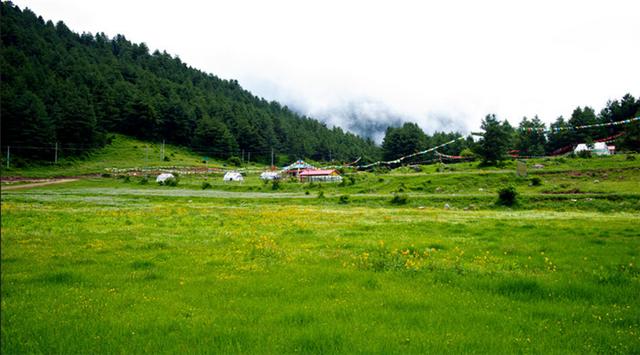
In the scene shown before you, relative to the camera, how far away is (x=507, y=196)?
4972 centimetres

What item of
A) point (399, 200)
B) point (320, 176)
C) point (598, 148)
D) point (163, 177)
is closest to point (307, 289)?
point (399, 200)

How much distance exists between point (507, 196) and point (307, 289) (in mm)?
45173

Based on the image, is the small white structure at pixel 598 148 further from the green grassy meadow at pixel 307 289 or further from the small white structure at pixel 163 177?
the green grassy meadow at pixel 307 289

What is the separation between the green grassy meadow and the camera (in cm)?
798

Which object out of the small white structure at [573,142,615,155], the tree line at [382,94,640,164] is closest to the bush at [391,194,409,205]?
the tree line at [382,94,640,164]

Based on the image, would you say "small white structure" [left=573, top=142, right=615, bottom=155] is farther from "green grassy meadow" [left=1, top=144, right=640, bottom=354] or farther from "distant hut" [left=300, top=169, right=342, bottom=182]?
"green grassy meadow" [left=1, top=144, right=640, bottom=354]

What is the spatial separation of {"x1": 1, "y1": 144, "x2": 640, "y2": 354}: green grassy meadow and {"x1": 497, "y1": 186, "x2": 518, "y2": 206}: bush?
2553 cm

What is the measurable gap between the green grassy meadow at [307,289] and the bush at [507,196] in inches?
1005

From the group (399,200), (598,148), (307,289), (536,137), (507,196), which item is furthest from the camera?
(536,137)

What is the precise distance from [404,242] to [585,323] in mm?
10979

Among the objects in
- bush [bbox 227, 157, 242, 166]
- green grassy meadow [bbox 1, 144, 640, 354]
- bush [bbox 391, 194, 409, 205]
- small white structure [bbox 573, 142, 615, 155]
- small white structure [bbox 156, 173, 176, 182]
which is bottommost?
bush [bbox 391, 194, 409, 205]

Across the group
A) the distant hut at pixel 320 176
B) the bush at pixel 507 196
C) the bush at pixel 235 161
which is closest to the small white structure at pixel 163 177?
the distant hut at pixel 320 176

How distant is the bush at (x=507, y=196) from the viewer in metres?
49.2

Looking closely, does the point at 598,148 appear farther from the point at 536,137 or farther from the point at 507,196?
the point at 507,196
